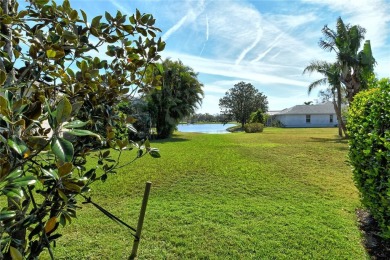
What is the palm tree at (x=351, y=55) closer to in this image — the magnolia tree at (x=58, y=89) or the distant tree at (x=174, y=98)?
the distant tree at (x=174, y=98)

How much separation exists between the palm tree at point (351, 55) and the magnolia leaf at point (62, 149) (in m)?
19.7

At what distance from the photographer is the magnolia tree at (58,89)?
0.98m

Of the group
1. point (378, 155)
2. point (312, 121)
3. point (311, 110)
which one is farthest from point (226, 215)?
point (311, 110)

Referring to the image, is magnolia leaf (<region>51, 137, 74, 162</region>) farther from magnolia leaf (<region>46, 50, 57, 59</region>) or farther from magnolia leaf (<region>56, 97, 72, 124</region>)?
magnolia leaf (<region>46, 50, 57, 59</region>)

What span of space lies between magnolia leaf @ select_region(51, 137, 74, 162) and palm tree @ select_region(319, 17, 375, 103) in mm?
19722

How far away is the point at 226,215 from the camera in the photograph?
4.95m

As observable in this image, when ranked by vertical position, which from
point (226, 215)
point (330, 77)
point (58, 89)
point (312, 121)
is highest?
point (330, 77)

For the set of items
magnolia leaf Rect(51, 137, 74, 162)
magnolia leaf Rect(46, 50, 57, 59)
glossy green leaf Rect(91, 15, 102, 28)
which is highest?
glossy green leaf Rect(91, 15, 102, 28)

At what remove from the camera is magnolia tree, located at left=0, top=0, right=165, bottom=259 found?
3.22 ft

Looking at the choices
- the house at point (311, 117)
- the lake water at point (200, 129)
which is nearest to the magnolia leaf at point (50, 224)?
the lake water at point (200, 129)

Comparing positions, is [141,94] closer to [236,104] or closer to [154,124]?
[154,124]

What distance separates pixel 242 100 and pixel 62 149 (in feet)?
205

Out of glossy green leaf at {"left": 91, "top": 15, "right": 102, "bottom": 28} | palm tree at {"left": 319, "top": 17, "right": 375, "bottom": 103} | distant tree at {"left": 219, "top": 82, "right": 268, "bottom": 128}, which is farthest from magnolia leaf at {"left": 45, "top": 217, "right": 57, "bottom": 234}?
distant tree at {"left": 219, "top": 82, "right": 268, "bottom": 128}

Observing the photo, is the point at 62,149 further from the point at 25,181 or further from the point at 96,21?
the point at 96,21
